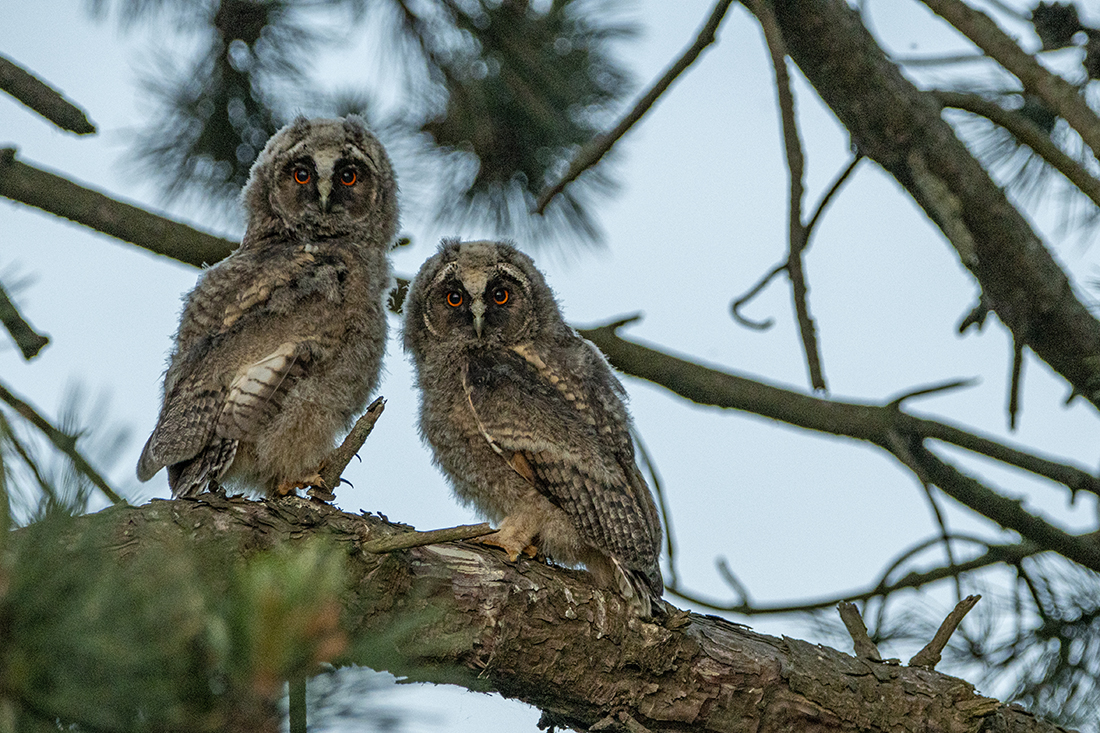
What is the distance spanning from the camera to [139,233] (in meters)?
3.36

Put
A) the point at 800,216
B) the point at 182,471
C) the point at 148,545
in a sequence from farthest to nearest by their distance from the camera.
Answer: the point at 800,216 < the point at 182,471 < the point at 148,545

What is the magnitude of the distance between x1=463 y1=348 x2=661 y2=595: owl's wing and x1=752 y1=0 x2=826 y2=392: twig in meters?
0.54

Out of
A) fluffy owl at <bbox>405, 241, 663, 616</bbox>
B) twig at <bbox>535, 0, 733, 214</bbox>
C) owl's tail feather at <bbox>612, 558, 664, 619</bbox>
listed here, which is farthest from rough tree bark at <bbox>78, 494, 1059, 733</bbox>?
twig at <bbox>535, 0, 733, 214</bbox>

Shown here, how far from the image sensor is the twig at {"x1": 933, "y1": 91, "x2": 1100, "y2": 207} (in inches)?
130

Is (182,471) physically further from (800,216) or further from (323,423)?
(800,216)

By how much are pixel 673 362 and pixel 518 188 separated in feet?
3.46

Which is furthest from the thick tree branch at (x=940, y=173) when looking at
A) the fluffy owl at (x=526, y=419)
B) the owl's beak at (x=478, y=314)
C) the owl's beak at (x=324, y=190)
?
the owl's beak at (x=324, y=190)

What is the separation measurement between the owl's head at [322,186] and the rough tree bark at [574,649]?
3.83ft

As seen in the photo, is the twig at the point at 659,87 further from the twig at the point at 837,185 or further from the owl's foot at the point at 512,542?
the owl's foot at the point at 512,542

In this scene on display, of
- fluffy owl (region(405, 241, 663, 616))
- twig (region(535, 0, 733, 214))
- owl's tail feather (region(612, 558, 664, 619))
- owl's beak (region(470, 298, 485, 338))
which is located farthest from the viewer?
twig (region(535, 0, 733, 214))

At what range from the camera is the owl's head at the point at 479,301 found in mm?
3055

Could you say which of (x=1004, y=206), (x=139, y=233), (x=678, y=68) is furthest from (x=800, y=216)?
(x=139, y=233)

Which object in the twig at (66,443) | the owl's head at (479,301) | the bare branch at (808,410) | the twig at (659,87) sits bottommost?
the twig at (66,443)

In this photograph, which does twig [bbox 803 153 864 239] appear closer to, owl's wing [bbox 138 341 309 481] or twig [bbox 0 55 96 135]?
owl's wing [bbox 138 341 309 481]
